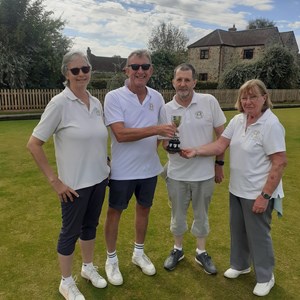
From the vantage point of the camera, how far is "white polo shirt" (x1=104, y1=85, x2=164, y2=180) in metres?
2.93

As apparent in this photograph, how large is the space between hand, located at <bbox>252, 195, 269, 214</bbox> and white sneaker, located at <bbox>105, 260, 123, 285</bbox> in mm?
1455

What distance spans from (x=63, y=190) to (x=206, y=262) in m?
1.73

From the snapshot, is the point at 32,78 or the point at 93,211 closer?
the point at 93,211

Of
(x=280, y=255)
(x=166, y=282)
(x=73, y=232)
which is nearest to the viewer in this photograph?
(x=73, y=232)

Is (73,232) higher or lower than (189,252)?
higher

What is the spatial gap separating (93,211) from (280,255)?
222cm

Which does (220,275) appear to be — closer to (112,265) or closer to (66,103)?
(112,265)

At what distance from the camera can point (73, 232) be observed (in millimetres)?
2736

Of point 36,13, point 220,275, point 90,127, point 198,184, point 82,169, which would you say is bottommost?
point 220,275

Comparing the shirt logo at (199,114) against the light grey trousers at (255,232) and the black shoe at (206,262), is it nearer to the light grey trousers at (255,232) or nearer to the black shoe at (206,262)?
the light grey trousers at (255,232)

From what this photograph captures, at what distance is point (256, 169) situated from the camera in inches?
110

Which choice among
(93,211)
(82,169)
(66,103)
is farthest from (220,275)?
(66,103)

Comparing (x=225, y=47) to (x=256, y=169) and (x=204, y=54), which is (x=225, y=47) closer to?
(x=204, y=54)

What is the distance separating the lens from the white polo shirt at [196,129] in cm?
316
